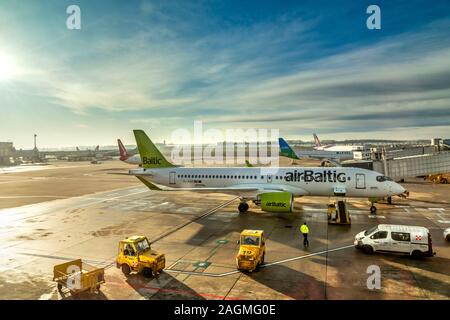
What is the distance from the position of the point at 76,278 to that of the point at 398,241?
18397mm

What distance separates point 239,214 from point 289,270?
46.7ft

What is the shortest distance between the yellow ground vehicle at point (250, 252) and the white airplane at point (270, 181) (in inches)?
387

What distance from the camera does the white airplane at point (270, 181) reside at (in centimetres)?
2853

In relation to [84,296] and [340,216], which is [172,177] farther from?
[84,296]

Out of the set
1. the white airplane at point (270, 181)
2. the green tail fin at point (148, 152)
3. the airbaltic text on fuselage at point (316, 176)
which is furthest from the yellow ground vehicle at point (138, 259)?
the green tail fin at point (148, 152)

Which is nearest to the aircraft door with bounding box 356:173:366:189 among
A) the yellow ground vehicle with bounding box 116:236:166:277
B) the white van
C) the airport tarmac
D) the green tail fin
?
the airport tarmac

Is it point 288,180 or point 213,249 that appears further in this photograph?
point 288,180

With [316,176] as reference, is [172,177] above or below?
below

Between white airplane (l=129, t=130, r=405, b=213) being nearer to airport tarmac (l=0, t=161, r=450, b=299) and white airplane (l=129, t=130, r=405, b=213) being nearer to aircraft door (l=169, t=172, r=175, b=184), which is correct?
aircraft door (l=169, t=172, r=175, b=184)

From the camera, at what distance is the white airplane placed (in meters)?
28.5

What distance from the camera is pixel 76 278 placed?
44.5 feet

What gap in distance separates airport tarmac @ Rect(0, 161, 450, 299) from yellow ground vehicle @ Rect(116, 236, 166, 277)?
461mm

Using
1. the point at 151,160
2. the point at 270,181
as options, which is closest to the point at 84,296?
the point at 270,181
